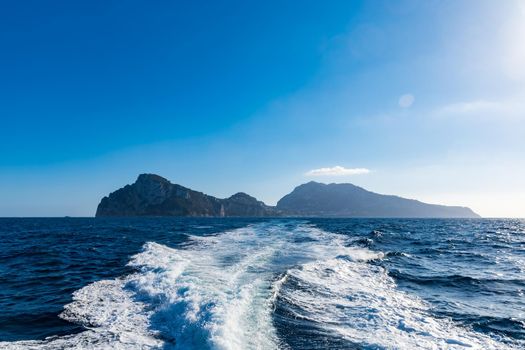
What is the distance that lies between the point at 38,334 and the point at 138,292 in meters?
4.52

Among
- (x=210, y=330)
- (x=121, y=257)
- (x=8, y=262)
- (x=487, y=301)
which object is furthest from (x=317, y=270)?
(x=8, y=262)

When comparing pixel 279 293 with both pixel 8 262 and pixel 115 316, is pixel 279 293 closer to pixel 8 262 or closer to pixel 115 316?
pixel 115 316

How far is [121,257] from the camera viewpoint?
23578 millimetres

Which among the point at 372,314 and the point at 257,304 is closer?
the point at 372,314

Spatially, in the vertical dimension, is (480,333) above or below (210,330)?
below

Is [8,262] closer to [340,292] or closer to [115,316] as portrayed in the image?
[115,316]

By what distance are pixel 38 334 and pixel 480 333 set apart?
1311cm

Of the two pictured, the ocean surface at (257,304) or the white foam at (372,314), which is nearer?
the ocean surface at (257,304)

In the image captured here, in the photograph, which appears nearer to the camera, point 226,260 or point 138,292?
point 138,292

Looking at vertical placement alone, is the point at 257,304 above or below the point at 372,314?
above

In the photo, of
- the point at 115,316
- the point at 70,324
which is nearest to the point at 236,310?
the point at 115,316

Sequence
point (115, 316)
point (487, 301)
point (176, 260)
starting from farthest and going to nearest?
point (176, 260) → point (487, 301) → point (115, 316)

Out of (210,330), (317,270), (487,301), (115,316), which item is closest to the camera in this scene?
(210,330)

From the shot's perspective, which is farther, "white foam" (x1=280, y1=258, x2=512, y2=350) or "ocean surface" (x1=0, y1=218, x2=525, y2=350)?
"white foam" (x1=280, y1=258, x2=512, y2=350)
